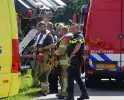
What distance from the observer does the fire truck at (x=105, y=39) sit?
45.0 feet

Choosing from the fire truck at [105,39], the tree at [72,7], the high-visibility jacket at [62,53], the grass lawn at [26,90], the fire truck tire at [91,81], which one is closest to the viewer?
the grass lawn at [26,90]

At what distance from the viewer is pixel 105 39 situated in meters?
13.8

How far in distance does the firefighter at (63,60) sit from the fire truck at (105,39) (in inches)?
71.2

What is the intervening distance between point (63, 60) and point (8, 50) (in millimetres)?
4057

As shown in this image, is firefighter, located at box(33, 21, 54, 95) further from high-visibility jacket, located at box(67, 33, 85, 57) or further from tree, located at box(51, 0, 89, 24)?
tree, located at box(51, 0, 89, 24)

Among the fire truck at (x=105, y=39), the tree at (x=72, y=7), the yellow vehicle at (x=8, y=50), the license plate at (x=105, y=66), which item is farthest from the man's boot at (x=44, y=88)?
the tree at (x=72, y=7)

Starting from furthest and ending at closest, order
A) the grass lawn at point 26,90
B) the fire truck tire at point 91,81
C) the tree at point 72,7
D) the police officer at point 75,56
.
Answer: the tree at point 72,7, the fire truck tire at point 91,81, the grass lawn at point 26,90, the police officer at point 75,56

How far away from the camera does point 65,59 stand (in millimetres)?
12016

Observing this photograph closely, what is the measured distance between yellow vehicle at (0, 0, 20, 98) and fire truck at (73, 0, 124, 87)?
5.86 metres

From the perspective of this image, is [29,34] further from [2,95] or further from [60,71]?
[2,95]

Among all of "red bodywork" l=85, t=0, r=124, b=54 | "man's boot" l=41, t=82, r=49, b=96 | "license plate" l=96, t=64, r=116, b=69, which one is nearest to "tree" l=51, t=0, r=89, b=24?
"red bodywork" l=85, t=0, r=124, b=54

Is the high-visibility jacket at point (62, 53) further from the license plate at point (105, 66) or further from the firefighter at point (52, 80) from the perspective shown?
the license plate at point (105, 66)

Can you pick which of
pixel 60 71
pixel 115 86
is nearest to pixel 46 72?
pixel 60 71

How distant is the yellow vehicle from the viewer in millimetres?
8047
